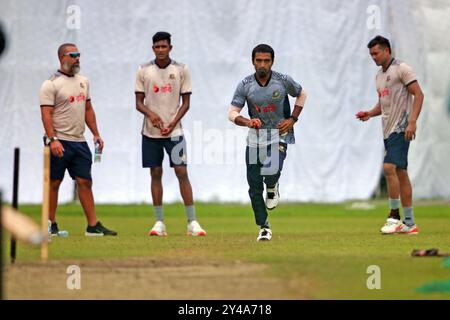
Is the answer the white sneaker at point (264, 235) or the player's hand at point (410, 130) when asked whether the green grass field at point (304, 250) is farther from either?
the player's hand at point (410, 130)

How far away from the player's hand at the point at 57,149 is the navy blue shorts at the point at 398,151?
3791 mm

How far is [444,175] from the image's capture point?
24.8 meters

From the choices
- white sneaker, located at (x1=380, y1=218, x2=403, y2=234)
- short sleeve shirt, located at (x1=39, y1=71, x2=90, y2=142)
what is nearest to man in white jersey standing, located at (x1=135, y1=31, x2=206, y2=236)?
short sleeve shirt, located at (x1=39, y1=71, x2=90, y2=142)

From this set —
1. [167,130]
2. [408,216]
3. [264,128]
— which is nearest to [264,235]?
[264,128]

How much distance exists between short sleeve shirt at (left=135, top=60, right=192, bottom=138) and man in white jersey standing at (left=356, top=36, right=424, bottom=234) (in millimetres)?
2281

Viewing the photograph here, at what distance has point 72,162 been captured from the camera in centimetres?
1356

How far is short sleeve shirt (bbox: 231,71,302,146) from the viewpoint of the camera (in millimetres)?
12352

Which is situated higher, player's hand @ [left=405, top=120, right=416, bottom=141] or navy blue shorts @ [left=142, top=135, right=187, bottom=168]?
player's hand @ [left=405, top=120, right=416, bottom=141]

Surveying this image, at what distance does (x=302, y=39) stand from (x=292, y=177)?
283 cm

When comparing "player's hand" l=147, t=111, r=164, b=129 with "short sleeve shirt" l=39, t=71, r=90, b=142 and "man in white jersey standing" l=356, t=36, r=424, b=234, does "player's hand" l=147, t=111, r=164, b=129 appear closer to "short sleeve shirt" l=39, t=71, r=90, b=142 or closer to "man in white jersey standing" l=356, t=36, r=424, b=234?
"short sleeve shirt" l=39, t=71, r=90, b=142

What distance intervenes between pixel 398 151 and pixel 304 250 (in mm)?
2986
